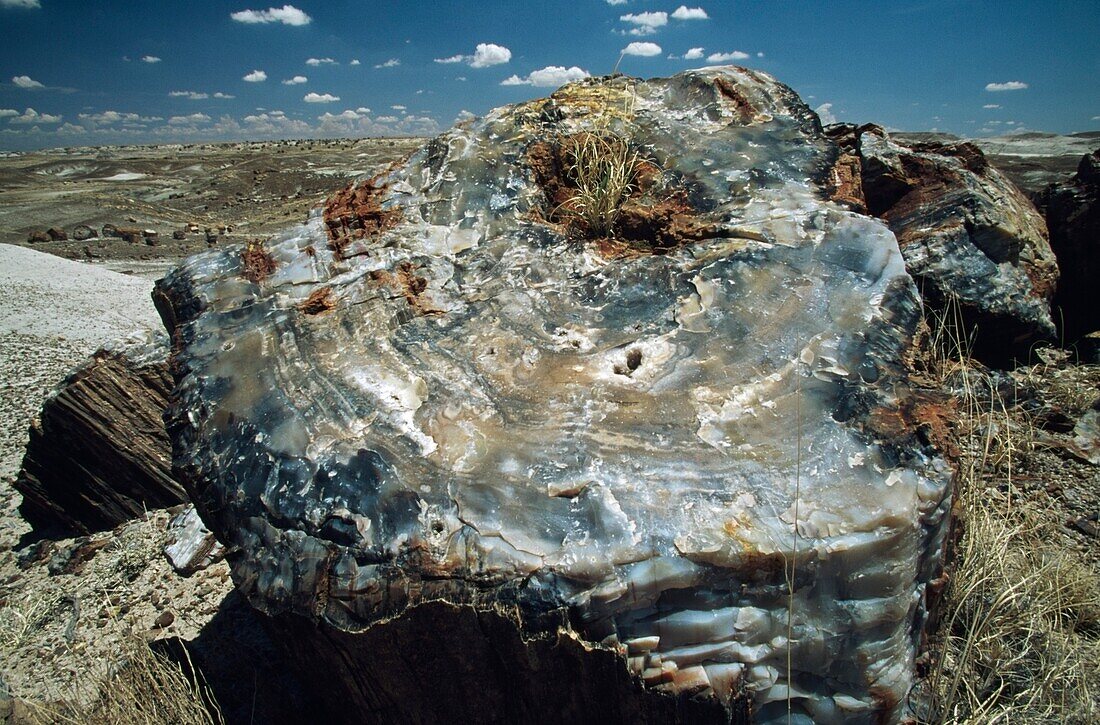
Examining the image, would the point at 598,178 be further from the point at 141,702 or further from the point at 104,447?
the point at 104,447

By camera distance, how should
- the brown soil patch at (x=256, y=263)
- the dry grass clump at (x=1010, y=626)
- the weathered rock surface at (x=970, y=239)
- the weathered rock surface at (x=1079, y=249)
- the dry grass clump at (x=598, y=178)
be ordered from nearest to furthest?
the dry grass clump at (x=1010, y=626) < the brown soil patch at (x=256, y=263) < the dry grass clump at (x=598, y=178) < the weathered rock surface at (x=970, y=239) < the weathered rock surface at (x=1079, y=249)

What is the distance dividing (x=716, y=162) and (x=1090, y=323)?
248 cm

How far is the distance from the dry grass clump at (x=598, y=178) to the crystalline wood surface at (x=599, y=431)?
19 cm

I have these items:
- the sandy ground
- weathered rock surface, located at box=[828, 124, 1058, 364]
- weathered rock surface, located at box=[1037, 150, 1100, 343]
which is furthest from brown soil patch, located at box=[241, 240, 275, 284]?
weathered rock surface, located at box=[1037, 150, 1100, 343]

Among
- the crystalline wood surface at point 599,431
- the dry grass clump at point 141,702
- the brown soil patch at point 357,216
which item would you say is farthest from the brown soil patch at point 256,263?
the dry grass clump at point 141,702

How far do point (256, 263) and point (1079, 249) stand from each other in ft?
12.7

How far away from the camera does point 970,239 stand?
2.71 meters

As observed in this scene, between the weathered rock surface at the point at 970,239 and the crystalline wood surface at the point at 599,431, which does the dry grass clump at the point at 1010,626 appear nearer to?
the crystalline wood surface at the point at 599,431

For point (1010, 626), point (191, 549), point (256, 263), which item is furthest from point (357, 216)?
point (1010, 626)

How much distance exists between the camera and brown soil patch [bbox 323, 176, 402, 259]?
207 centimetres

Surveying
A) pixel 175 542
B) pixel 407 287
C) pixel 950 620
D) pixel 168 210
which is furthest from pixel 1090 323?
pixel 168 210

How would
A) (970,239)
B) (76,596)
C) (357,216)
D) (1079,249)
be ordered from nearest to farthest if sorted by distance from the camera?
(357,216) → (76,596) → (970,239) → (1079,249)

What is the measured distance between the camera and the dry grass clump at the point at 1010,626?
1513 millimetres

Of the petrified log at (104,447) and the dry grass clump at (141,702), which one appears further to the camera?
the petrified log at (104,447)
